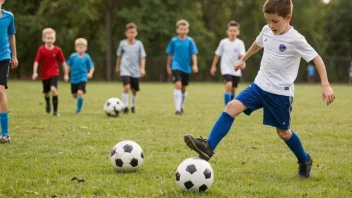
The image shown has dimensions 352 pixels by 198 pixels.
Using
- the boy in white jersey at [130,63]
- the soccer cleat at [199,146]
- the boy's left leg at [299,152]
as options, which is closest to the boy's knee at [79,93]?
the boy in white jersey at [130,63]

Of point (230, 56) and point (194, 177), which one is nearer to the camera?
point (194, 177)

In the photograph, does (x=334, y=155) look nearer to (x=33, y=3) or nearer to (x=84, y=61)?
(x=84, y=61)

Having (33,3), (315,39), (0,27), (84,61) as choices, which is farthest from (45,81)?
(315,39)

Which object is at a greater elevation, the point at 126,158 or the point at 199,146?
the point at 199,146

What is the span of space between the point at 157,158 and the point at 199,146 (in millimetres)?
1231

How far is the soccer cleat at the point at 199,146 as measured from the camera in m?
5.51

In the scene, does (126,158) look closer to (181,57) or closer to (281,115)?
(281,115)

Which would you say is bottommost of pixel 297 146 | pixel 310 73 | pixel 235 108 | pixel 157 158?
pixel 310 73

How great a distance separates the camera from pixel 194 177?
4.79m

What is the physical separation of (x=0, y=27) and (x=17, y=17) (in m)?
35.1

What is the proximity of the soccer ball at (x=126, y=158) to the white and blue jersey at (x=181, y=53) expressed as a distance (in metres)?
7.75

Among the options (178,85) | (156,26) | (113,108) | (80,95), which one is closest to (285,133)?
(113,108)

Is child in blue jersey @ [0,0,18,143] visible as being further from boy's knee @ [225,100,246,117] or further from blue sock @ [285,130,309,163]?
blue sock @ [285,130,309,163]

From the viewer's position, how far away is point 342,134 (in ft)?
30.9
